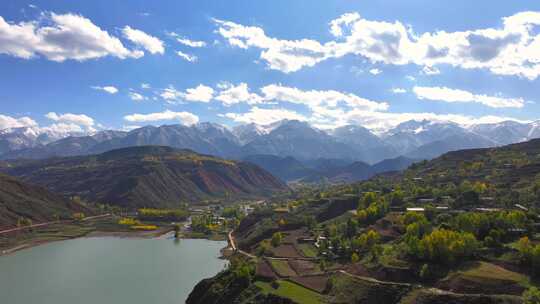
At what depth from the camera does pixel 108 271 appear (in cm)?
10725

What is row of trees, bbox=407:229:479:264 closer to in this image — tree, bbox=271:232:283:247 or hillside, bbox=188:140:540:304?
hillside, bbox=188:140:540:304

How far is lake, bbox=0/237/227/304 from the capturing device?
8594 cm

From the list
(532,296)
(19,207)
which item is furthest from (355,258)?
(19,207)

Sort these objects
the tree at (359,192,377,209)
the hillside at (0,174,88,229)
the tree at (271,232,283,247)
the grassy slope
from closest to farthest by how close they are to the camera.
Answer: the grassy slope
the tree at (271,232,283,247)
the tree at (359,192,377,209)
the hillside at (0,174,88,229)

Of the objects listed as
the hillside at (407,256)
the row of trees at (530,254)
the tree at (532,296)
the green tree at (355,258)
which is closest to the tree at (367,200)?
the hillside at (407,256)

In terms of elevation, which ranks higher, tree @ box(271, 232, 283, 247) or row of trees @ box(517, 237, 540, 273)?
row of trees @ box(517, 237, 540, 273)

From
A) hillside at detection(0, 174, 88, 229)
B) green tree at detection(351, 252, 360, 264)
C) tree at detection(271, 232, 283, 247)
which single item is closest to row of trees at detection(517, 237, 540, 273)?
green tree at detection(351, 252, 360, 264)

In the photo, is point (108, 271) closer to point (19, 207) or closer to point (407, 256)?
point (407, 256)

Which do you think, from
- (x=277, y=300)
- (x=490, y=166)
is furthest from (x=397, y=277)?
(x=490, y=166)

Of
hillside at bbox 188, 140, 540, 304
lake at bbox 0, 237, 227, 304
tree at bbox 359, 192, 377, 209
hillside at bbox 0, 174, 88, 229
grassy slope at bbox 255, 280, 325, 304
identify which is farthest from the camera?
hillside at bbox 0, 174, 88, 229

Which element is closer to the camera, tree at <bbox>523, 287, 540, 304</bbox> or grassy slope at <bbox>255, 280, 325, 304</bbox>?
tree at <bbox>523, 287, 540, 304</bbox>

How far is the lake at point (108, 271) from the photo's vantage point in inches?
3383

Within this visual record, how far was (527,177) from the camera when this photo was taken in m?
138

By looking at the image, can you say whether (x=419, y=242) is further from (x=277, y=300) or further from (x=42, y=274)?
(x=42, y=274)
